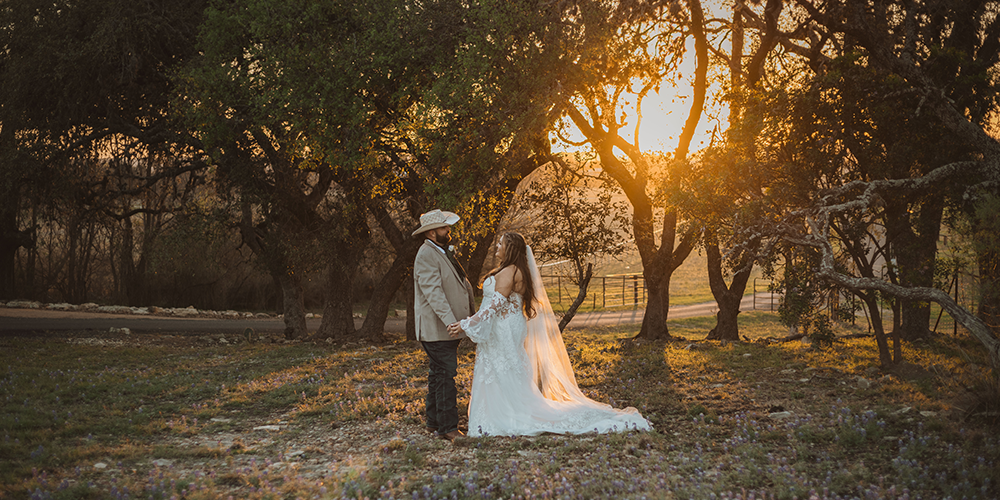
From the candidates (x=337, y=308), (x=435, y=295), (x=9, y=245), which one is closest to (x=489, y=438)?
(x=435, y=295)

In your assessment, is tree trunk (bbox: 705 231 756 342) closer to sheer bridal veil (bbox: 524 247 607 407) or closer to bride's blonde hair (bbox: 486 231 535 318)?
sheer bridal veil (bbox: 524 247 607 407)

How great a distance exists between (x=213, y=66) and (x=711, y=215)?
1084 cm

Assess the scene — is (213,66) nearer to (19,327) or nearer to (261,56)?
(261,56)

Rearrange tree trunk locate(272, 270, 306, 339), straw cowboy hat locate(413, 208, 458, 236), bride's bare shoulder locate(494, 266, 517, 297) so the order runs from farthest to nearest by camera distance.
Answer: tree trunk locate(272, 270, 306, 339)
bride's bare shoulder locate(494, 266, 517, 297)
straw cowboy hat locate(413, 208, 458, 236)

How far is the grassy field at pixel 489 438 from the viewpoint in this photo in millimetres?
4992

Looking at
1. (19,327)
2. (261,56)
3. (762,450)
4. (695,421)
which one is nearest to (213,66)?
(261,56)

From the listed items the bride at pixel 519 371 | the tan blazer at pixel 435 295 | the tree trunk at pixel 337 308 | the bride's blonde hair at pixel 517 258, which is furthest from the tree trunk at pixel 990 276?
the tree trunk at pixel 337 308

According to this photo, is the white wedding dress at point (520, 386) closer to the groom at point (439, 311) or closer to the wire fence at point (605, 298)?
the groom at point (439, 311)

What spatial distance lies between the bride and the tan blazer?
0.18 m

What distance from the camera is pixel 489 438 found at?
6734 millimetres

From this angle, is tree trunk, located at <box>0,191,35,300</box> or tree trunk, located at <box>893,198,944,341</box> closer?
tree trunk, located at <box>893,198,944,341</box>

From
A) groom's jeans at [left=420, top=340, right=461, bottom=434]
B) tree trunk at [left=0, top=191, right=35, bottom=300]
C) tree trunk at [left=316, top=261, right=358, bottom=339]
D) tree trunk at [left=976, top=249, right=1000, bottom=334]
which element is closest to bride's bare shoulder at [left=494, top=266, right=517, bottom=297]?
groom's jeans at [left=420, top=340, right=461, bottom=434]

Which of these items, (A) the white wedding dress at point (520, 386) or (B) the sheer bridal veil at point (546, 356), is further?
(B) the sheer bridal veil at point (546, 356)

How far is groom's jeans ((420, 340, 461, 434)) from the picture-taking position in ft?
22.5
